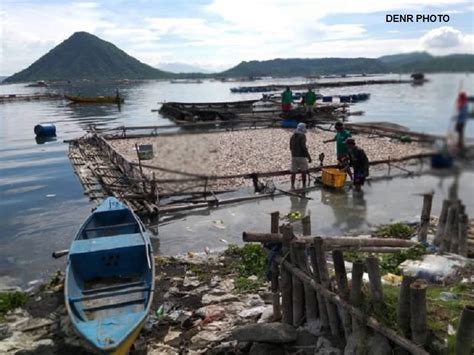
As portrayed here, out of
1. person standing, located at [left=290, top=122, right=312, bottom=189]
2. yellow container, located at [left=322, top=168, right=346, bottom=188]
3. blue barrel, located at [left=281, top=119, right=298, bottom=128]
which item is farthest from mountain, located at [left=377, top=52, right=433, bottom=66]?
blue barrel, located at [left=281, top=119, right=298, bottom=128]

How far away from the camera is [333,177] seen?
1255cm

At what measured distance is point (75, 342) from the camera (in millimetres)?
7395

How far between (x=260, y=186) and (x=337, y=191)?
3225 millimetres

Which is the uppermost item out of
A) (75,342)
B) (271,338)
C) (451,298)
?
(451,298)

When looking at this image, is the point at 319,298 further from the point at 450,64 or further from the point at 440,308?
the point at 450,64

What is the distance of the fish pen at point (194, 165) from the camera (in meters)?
4.19

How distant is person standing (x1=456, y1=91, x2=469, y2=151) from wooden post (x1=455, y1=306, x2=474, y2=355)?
11.1ft

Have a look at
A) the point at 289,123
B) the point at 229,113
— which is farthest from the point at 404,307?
the point at 229,113

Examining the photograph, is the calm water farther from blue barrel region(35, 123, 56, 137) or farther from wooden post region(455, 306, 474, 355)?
blue barrel region(35, 123, 56, 137)

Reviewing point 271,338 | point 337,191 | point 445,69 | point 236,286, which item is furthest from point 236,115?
point 445,69

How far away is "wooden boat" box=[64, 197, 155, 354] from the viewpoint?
20.0 feet

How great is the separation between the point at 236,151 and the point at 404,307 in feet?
53.0

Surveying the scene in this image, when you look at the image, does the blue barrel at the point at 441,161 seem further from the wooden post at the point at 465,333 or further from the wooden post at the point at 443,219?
the wooden post at the point at 465,333

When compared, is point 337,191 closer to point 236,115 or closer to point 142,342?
point 142,342
